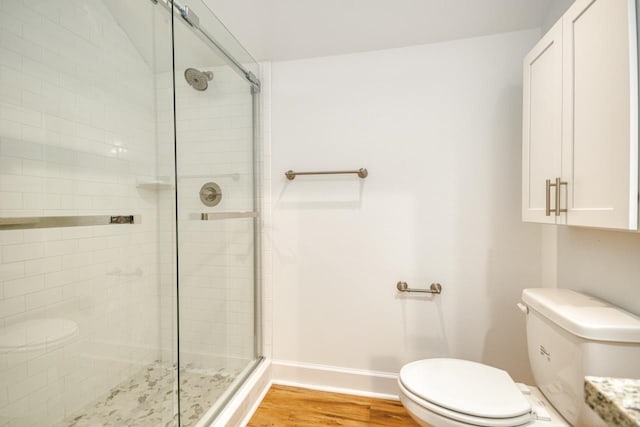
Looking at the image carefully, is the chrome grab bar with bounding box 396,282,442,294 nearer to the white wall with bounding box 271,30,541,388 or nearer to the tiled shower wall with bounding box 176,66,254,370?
the white wall with bounding box 271,30,541,388

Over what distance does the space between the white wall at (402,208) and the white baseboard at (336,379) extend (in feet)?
0.14

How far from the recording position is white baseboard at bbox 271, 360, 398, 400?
1.75 metres

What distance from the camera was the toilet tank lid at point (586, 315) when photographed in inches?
34.7

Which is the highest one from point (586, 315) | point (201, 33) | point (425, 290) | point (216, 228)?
point (201, 33)

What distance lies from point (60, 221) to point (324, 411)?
1564 millimetres

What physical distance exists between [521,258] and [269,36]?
1943 mm

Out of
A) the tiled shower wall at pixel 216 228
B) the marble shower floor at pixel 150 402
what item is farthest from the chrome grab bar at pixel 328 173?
the marble shower floor at pixel 150 402

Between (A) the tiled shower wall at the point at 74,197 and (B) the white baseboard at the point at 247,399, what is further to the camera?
(B) the white baseboard at the point at 247,399

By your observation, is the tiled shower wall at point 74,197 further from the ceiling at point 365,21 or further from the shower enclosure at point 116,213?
the ceiling at point 365,21

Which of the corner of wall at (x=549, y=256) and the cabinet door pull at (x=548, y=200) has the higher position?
the cabinet door pull at (x=548, y=200)

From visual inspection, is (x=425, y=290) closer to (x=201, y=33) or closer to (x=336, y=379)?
(x=336, y=379)

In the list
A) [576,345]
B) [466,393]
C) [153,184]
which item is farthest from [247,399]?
[576,345]

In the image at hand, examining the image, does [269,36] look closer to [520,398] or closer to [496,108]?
[496,108]

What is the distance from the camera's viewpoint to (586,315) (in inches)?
38.3
